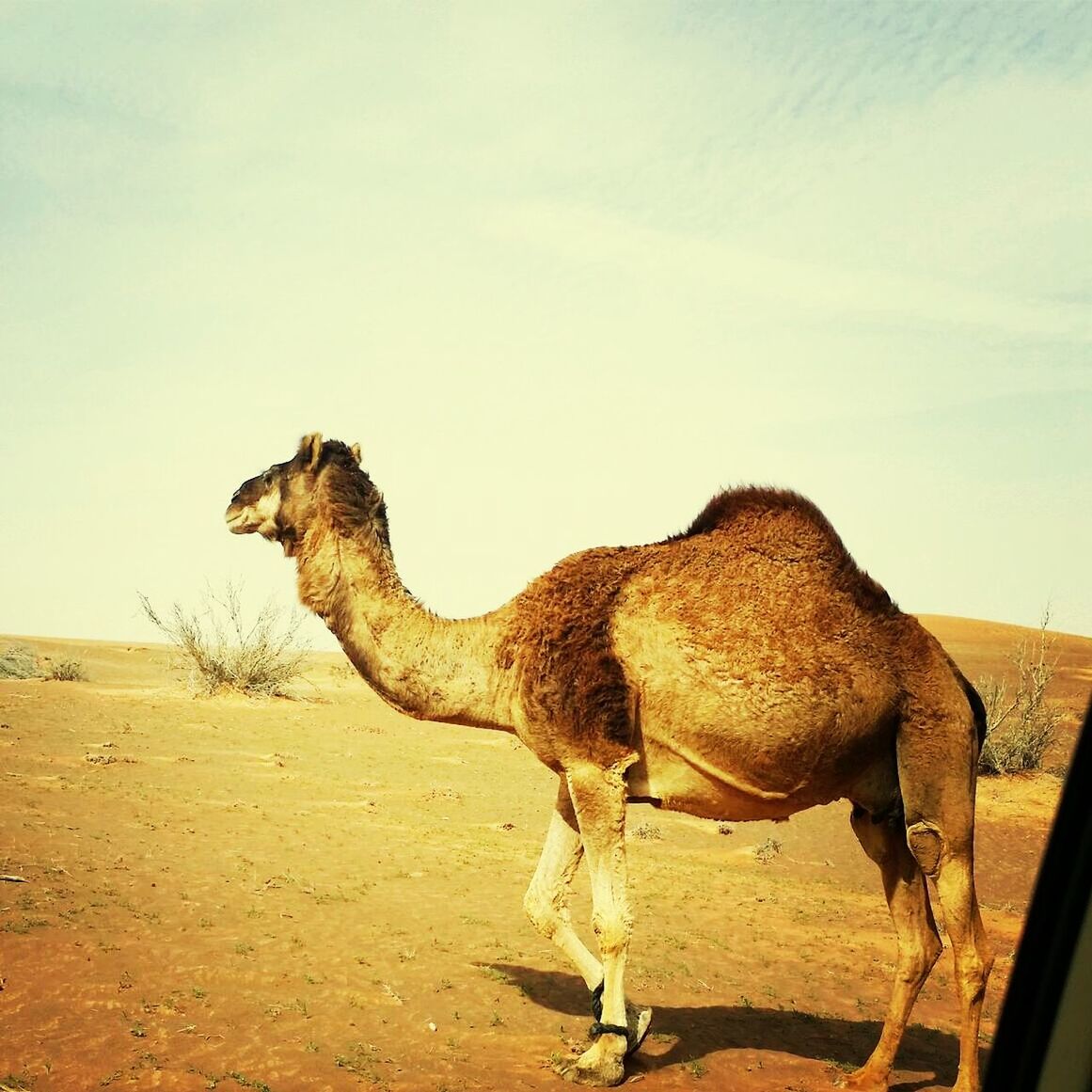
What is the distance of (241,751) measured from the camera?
21484 mm

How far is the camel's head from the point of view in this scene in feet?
25.4

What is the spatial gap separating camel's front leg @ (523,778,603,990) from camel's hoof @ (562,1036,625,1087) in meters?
0.50

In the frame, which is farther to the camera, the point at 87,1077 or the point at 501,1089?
the point at 501,1089

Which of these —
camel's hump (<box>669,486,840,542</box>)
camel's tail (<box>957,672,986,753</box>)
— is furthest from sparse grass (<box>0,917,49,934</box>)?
camel's tail (<box>957,672,986,753</box>)

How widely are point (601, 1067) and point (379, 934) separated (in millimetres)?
3815

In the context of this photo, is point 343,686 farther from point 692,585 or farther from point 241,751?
point 692,585

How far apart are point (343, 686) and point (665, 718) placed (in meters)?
35.7

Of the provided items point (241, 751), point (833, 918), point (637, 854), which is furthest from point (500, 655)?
point (241, 751)

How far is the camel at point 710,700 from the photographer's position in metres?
6.59

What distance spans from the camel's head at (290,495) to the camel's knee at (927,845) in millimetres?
4269

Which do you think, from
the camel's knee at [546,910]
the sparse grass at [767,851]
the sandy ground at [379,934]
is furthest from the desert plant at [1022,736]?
the camel's knee at [546,910]

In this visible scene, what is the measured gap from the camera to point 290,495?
7766mm

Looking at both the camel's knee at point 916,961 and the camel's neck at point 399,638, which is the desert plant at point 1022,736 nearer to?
the camel's knee at point 916,961

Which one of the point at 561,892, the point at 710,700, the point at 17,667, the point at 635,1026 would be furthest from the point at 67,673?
the point at 710,700
